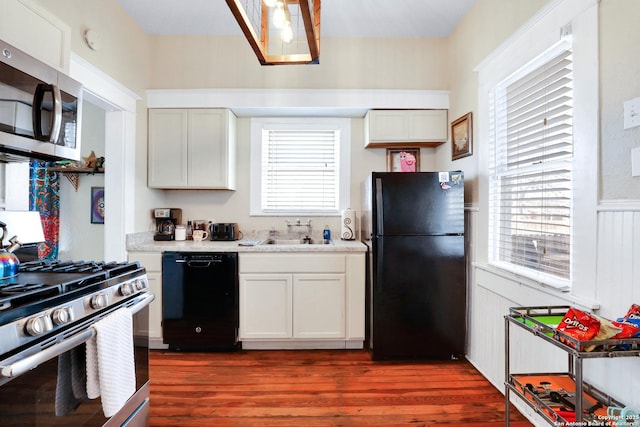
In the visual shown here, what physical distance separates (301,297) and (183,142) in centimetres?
177

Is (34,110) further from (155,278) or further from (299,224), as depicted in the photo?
(299,224)

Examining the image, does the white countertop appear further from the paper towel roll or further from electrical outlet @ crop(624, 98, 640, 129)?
electrical outlet @ crop(624, 98, 640, 129)

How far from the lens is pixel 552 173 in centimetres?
179

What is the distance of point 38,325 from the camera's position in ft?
3.48

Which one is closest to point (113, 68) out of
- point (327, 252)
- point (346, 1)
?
point (346, 1)

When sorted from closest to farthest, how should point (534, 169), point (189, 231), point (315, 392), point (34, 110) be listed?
point (34, 110)
point (534, 169)
point (315, 392)
point (189, 231)

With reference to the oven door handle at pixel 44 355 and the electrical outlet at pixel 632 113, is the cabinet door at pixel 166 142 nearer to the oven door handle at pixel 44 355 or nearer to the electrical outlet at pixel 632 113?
the oven door handle at pixel 44 355

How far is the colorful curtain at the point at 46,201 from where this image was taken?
10.9 ft

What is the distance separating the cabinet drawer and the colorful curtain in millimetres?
2254

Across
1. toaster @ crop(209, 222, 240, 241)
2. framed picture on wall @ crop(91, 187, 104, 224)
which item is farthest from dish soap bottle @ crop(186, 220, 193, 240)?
framed picture on wall @ crop(91, 187, 104, 224)

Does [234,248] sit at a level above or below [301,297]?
above

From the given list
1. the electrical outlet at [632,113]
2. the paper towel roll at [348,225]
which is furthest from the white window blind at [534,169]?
the paper towel roll at [348,225]

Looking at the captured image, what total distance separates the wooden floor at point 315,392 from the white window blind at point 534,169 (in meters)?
0.89

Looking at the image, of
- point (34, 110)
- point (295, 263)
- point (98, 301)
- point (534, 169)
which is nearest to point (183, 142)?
point (295, 263)
